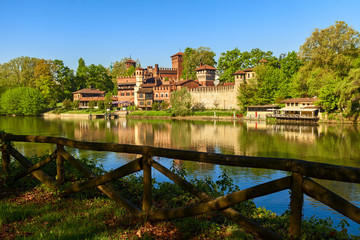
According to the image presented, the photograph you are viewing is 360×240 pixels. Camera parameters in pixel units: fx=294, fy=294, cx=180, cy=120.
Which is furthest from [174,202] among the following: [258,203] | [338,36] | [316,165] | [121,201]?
[338,36]

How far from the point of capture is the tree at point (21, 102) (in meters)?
80.3

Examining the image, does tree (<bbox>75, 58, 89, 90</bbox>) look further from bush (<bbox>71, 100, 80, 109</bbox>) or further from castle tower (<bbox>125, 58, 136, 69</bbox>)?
castle tower (<bbox>125, 58, 136, 69</bbox>)

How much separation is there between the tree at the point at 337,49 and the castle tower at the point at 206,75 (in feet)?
117

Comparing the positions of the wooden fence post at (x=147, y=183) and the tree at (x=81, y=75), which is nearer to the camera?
the wooden fence post at (x=147, y=183)

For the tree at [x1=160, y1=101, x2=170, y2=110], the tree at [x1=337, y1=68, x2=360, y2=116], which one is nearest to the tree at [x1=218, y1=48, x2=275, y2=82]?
the tree at [x1=160, y1=101, x2=170, y2=110]

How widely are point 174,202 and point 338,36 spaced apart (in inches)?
2538

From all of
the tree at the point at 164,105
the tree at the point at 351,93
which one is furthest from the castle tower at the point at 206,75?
the tree at the point at 351,93

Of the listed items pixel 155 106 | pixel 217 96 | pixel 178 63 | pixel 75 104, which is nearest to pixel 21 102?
pixel 75 104

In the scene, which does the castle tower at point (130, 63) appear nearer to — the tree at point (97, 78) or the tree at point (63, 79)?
the tree at point (97, 78)

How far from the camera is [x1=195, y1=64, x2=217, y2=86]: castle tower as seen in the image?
299 feet

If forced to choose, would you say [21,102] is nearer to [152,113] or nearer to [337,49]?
[152,113]

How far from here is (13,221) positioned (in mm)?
4457

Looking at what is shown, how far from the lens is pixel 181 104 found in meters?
71.2

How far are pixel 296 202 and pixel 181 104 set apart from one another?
224 feet
